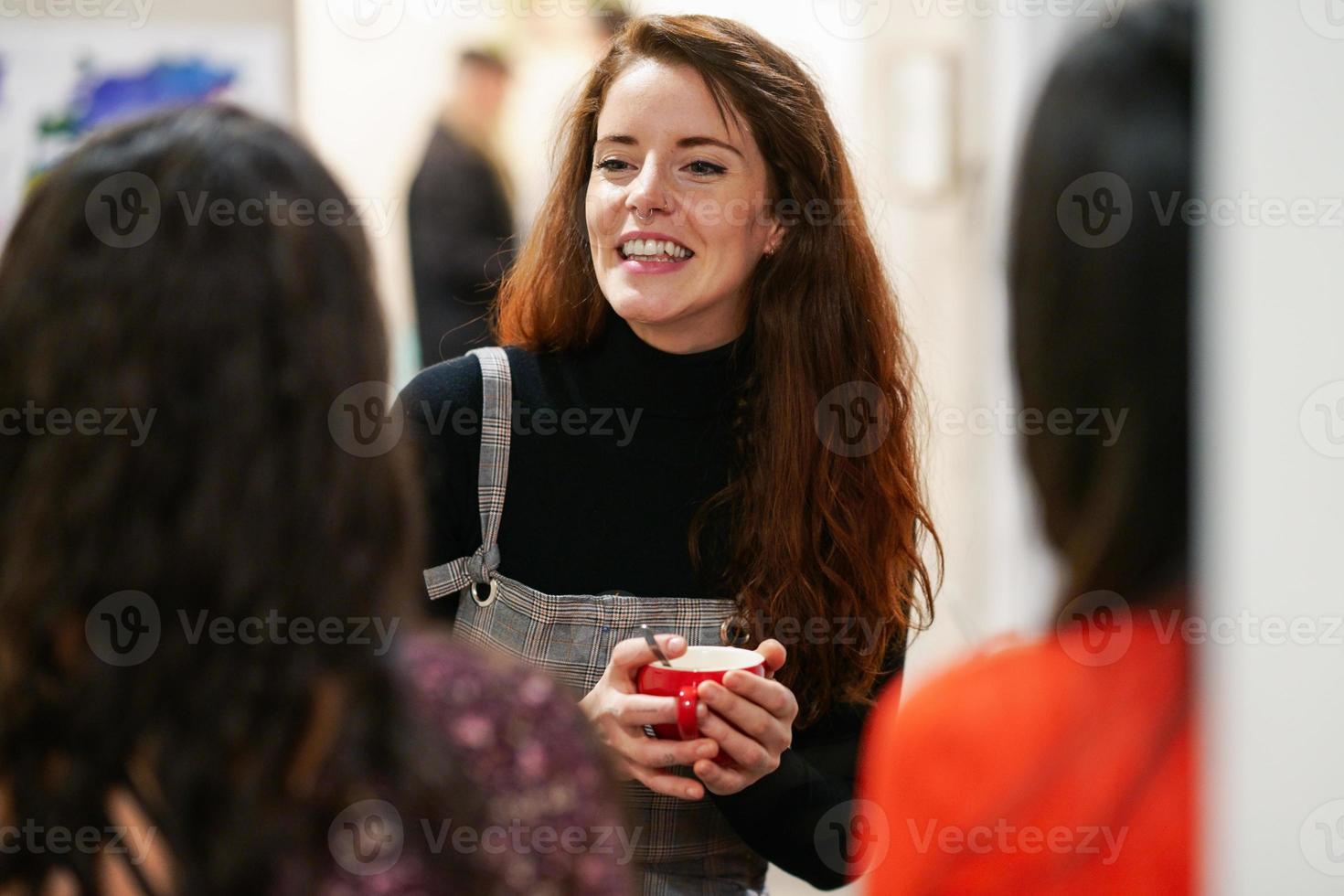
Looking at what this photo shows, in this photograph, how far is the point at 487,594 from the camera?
4.98 feet

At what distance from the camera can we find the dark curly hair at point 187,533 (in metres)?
0.71

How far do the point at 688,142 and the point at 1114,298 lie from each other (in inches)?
39.8

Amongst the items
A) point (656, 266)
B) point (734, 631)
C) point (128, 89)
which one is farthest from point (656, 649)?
point (128, 89)

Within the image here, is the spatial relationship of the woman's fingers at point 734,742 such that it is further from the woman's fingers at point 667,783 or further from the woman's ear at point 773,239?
the woman's ear at point 773,239

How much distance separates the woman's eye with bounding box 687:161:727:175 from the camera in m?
1.60

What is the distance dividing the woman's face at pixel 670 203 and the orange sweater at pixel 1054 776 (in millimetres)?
934

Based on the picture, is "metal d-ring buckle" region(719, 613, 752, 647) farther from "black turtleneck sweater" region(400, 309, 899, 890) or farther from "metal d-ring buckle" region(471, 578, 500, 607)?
"metal d-ring buckle" region(471, 578, 500, 607)

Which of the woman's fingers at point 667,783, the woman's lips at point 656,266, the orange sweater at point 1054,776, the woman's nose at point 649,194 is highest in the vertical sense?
the woman's nose at point 649,194

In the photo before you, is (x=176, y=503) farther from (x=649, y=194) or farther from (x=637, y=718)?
(x=649, y=194)

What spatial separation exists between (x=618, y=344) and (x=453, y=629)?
16.4 inches

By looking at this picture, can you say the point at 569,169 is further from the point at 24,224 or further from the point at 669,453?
the point at 24,224

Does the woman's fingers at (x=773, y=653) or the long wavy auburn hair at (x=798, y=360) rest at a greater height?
the long wavy auburn hair at (x=798, y=360)

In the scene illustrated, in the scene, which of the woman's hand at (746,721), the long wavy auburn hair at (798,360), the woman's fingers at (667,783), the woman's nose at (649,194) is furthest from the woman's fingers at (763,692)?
the woman's nose at (649,194)

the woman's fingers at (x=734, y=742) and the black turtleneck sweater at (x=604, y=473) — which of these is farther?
the black turtleneck sweater at (x=604, y=473)
